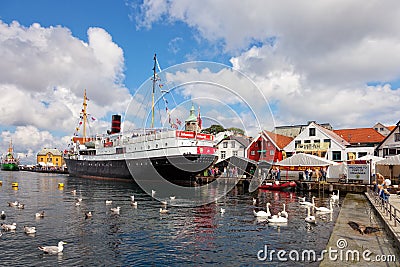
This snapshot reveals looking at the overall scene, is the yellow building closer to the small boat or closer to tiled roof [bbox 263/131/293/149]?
tiled roof [bbox 263/131/293/149]

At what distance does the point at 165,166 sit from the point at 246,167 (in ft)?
46.7

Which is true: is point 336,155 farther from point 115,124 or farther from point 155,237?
point 115,124

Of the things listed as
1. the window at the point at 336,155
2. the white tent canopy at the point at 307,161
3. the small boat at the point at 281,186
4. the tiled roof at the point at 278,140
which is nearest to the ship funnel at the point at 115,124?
the tiled roof at the point at 278,140

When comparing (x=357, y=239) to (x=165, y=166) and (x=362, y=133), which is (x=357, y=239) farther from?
(x=362, y=133)

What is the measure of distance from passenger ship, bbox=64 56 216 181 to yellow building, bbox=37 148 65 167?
111 metres

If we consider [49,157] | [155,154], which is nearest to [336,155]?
[155,154]

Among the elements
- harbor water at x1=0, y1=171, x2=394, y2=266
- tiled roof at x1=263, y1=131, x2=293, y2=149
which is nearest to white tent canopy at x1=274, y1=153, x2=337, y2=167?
harbor water at x1=0, y1=171, x2=394, y2=266

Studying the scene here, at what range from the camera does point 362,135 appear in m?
61.7

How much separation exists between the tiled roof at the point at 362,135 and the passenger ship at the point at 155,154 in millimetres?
26908

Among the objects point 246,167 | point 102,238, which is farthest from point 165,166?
point 102,238

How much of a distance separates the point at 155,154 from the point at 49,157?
459 feet

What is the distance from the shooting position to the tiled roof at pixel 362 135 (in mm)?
58906

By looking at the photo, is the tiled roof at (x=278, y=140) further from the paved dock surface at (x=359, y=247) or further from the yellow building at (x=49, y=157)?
the yellow building at (x=49, y=157)

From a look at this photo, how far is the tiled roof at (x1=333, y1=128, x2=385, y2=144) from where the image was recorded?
58.9 metres
